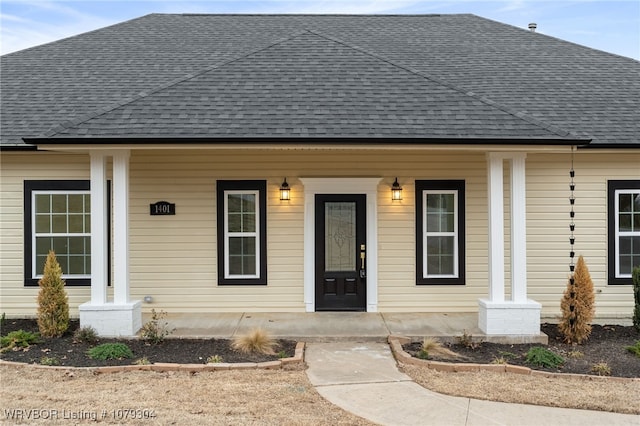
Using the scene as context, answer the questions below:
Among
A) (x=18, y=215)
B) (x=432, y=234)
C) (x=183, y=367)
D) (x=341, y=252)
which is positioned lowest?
(x=183, y=367)

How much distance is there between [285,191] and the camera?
945cm

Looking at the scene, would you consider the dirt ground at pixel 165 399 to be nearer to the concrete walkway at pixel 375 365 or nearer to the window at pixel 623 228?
the concrete walkway at pixel 375 365

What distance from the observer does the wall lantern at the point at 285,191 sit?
9422 millimetres

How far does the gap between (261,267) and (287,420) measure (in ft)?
15.6

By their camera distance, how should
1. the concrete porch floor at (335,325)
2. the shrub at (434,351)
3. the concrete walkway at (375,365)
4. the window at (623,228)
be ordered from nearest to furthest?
the concrete walkway at (375,365) < the shrub at (434,351) < the concrete porch floor at (335,325) < the window at (623,228)

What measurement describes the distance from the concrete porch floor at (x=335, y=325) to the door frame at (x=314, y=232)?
0.34 meters

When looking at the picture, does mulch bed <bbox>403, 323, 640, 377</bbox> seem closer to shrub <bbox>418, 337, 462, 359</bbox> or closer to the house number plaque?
shrub <bbox>418, 337, 462, 359</bbox>

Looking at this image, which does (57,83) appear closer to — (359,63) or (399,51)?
(359,63)

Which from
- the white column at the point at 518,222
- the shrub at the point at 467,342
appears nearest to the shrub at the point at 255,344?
the shrub at the point at 467,342

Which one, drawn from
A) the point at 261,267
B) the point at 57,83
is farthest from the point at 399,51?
the point at 57,83

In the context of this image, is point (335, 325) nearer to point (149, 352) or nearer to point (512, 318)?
point (512, 318)

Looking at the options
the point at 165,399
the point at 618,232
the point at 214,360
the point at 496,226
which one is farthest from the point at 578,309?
the point at 165,399

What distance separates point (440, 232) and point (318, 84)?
11.4 feet

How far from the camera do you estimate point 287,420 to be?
16.1 ft
